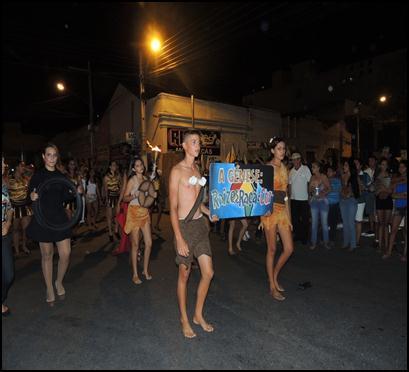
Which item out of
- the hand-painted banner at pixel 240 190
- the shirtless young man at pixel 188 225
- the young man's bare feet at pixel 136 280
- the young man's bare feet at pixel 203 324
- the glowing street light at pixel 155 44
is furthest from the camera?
the glowing street light at pixel 155 44

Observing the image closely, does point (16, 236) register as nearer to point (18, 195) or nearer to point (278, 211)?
point (18, 195)

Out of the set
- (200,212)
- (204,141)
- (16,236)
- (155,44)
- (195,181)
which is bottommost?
(16,236)

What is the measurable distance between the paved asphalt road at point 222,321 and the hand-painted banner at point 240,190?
123 cm

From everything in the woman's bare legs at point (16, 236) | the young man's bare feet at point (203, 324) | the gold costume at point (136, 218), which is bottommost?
the young man's bare feet at point (203, 324)

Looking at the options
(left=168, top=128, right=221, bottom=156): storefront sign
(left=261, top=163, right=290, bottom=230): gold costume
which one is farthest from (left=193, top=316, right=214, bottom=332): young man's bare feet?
(left=168, top=128, right=221, bottom=156): storefront sign

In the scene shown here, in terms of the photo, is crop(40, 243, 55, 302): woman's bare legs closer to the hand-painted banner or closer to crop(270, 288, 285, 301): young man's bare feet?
the hand-painted banner

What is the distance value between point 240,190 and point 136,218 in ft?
5.96

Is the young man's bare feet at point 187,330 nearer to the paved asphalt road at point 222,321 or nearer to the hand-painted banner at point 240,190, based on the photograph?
the paved asphalt road at point 222,321

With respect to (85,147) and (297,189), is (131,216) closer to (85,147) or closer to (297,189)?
(297,189)

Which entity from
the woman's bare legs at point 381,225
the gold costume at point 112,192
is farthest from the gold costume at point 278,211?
the gold costume at point 112,192

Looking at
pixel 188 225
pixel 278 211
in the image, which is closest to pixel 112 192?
pixel 278 211

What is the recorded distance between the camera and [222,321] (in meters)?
3.83

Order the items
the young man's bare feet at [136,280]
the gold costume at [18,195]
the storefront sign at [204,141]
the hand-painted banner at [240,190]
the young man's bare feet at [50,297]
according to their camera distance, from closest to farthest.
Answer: the hand-painted banner at [240,190]
the young man's bare feet at [50,297]
the young man's bare feet at [136,280]
the gold costume at [18,195]
the storefront sign at [204,141]

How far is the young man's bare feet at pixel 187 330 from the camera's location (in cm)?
345
